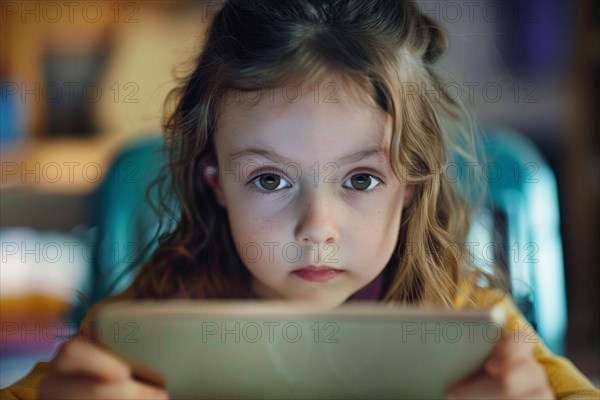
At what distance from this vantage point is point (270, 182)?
1.96 feet

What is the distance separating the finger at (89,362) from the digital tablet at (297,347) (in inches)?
0.6

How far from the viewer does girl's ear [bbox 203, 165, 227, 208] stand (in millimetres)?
649

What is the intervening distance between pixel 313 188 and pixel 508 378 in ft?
0.64

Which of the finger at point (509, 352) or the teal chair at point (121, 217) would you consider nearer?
the finger at point (509, 352)

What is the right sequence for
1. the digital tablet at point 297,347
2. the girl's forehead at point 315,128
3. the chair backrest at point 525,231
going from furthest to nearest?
1. the chair backrest at point 525,231
2. the girl's forehead at point 315,128
3. the digital tablet at point 297,347

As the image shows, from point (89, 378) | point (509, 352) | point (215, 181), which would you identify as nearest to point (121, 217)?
point (215, 181)

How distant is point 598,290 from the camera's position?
173cm

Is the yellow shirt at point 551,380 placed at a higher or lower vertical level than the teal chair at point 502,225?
lower

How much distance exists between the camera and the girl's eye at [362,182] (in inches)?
23.0

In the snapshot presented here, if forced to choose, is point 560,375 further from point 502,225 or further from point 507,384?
point 502,225

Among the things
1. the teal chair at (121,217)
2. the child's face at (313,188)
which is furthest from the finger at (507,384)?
Answer: the teal chair at (121,217)

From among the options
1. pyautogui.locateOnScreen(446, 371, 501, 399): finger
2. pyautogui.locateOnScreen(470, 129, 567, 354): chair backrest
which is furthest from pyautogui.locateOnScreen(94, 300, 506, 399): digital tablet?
pyautogui.locateOnScreen(470, 129, 567, 354): chair backrest

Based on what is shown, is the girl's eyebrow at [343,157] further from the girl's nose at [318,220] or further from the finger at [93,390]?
the finger at [93,390]

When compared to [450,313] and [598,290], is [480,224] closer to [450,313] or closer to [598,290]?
[450,313]
